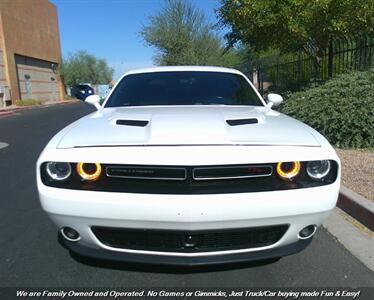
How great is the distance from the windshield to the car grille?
1803 millimetres

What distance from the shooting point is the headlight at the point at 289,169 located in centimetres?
284

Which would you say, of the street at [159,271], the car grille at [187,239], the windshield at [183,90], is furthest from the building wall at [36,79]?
the car grille at [187,239]

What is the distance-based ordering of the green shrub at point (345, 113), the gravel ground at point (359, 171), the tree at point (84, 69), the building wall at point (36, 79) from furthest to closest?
the tree at point (84, 69) → the building wall at point (36, 79) → the green shrub at point (345, 113) → the gravel ground at point (359, 171)

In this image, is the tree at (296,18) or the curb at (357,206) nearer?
the curb at (357,206)

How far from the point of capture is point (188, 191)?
2.69 meters

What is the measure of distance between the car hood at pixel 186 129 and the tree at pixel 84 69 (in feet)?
175

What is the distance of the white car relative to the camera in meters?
2.69

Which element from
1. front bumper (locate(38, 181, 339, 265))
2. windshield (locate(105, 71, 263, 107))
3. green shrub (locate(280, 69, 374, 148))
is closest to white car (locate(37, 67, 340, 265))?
front bumper (locate(38, 181, 339, 265))

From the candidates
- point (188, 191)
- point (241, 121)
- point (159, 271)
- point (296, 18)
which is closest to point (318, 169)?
point (241, 121)

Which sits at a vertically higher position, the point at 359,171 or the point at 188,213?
the point at 188,213

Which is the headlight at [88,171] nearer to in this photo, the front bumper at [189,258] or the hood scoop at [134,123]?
the front bumper at [189,258]

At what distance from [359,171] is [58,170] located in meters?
4.18

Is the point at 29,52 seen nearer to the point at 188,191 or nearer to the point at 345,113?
the point at 345,113

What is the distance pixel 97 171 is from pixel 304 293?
5.20 feet
